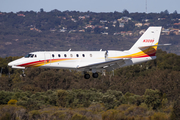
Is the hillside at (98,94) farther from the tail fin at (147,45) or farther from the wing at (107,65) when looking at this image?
the tail fin at (147,45)

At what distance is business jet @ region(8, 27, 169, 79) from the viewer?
127ft

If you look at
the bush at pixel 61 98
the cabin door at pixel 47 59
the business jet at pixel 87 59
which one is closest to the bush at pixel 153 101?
the bush at pixel 61 98

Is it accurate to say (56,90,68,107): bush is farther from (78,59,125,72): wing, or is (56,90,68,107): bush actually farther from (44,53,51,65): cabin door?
(44,53,51,65): cabin door

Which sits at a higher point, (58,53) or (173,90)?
(58,53)

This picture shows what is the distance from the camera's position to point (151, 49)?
41.7 m

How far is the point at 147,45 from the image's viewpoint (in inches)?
1656

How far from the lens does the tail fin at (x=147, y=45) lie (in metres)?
41.7

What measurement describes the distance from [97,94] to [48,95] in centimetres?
1139

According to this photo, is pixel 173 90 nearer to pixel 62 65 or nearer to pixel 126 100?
pixel 126 100

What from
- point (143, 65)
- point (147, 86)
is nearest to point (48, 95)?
point (147, 86)

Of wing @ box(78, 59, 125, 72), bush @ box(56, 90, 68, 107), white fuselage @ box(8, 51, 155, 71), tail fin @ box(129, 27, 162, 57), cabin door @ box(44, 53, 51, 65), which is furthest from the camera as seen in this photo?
bush @ box(56, 90, 68, 107)

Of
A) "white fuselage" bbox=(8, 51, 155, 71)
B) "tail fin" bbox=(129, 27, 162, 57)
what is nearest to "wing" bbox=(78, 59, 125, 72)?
"white fuselage" bbox=(8, 51, 155, 71)

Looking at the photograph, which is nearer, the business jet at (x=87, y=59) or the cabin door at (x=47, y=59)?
the business jet at (x=87, y=59)

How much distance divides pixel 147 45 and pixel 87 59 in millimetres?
7843
